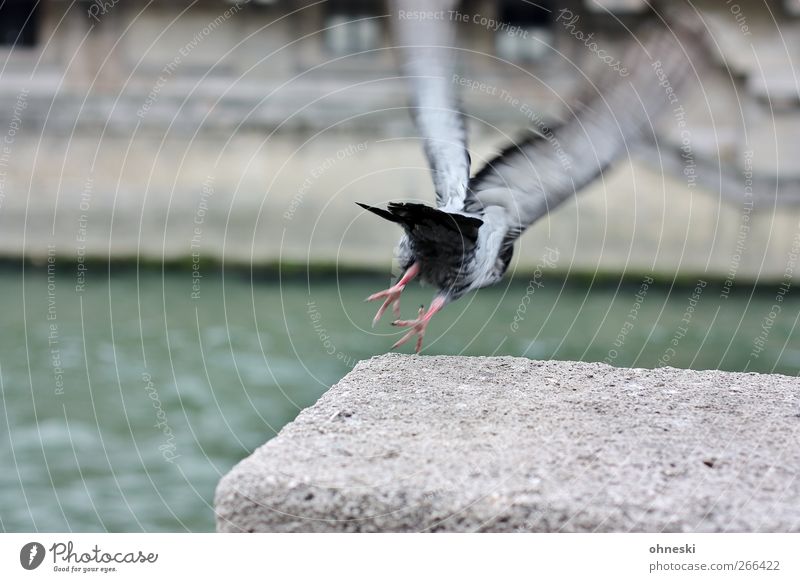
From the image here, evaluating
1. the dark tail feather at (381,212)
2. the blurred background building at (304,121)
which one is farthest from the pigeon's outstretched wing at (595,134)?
the blurred background building at (304,121)

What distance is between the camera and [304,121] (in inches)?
249

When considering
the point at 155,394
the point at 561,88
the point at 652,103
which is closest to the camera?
the point at 652,103

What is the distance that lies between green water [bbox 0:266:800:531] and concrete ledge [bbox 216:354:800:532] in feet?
3.89

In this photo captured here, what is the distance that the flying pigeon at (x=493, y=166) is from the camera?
1804 mm

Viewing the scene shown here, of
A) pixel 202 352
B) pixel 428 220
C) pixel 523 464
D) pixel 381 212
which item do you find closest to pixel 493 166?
pixel 428 220

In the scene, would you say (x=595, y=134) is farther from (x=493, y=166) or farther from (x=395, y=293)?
(x=395, y=293)

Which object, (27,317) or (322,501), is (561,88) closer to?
(27,317)

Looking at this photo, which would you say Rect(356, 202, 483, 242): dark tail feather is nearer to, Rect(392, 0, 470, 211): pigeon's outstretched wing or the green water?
Rect(392, 0, 470, 211): pigeon's outstretched wing

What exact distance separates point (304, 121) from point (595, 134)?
15.4 ft

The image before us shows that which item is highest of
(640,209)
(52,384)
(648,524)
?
(640,209)

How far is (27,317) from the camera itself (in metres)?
5.45

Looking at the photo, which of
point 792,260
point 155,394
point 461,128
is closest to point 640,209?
point 792,260

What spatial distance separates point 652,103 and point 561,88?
4.15 metres

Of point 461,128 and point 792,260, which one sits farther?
point 792,260
